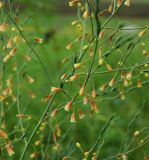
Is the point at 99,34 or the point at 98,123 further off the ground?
the point at 99,34

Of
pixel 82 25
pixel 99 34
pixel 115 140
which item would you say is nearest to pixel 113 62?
pixel 115 140

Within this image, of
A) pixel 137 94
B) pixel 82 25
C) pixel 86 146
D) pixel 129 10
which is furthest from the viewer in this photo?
pixel 129 10

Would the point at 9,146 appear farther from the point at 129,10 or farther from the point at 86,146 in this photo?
the point at 129,10

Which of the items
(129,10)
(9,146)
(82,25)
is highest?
(82,25)

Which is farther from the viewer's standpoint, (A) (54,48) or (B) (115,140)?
(A) (54,48)

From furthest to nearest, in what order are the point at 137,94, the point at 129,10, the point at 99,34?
the point at 129,10 < the point at 137,94 < the point at 99,34

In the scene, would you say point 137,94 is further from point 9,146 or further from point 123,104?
point 9,146

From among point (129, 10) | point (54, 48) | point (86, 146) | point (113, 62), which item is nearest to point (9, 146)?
point (86, 146)

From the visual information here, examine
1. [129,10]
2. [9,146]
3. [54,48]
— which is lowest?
[129,10]

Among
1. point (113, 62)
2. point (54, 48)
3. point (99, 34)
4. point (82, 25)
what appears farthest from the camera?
point (54, 48)
